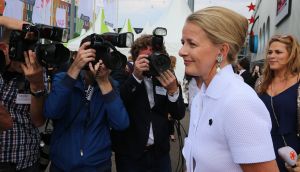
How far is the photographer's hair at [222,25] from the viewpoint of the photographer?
5.15ft

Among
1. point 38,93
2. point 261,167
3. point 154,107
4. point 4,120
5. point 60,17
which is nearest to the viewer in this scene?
point 261,167

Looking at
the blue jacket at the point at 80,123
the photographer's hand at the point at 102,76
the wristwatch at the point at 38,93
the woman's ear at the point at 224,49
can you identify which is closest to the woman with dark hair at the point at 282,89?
the blue jacket at the point at 80,123

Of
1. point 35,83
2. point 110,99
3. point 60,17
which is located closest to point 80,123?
point 110,99

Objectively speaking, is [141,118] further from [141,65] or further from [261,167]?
[261,167]

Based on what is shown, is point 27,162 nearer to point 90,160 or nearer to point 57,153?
point 57,153

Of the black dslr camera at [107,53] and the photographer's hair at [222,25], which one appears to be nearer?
the photographer's hair at [222,25]

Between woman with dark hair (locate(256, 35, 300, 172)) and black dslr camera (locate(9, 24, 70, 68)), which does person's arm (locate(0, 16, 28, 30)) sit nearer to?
black dslr camera (locate(9, 24, 70, 68))

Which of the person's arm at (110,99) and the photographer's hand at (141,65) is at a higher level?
the photographer's hand at (141,65)

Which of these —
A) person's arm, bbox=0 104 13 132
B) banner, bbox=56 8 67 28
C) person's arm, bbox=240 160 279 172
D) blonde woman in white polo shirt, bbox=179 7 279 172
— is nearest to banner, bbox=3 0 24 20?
banner, bbox=56 8 67 28

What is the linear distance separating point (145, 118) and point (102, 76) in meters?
0.51

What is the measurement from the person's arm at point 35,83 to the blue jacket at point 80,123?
0.15ft

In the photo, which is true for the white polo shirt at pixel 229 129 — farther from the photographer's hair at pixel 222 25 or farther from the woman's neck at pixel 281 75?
the woman's neck at pixel 281 75

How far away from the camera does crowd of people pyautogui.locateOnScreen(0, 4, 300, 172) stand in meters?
1.48

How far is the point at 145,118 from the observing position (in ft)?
9.37
